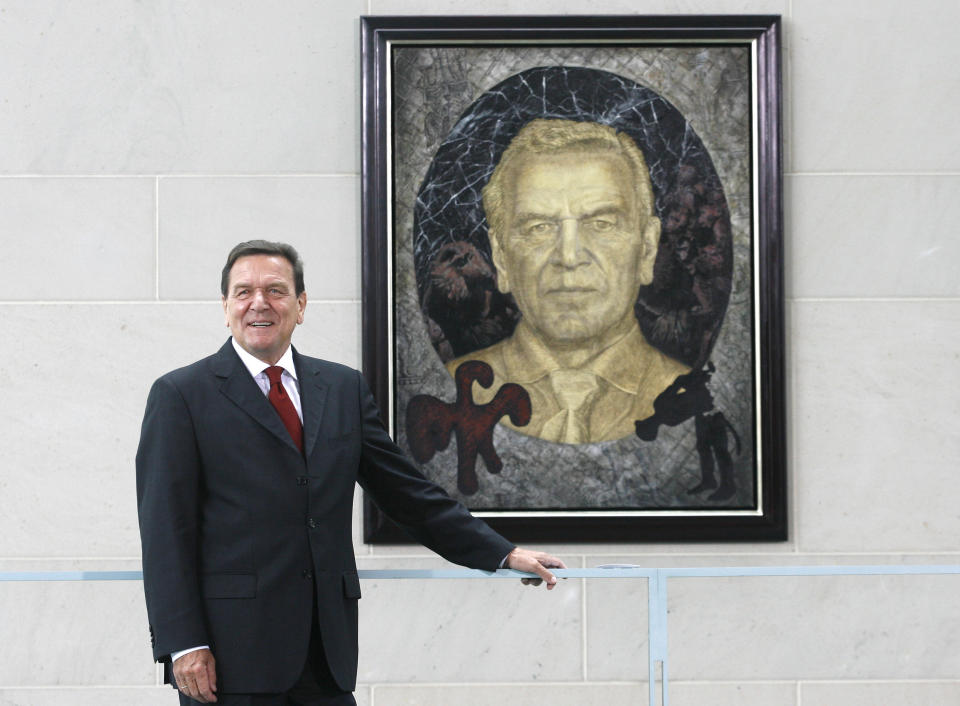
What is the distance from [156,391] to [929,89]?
270 cm

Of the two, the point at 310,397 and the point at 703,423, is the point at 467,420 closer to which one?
the point at 703,423

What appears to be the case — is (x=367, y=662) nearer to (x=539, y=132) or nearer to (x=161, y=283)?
(x=161, y=283)

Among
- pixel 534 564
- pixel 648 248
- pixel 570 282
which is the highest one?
pixel 648 248

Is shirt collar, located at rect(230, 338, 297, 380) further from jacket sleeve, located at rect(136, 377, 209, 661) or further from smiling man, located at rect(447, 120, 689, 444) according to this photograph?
smiling man, located at rect(447, 120, 689, 444)

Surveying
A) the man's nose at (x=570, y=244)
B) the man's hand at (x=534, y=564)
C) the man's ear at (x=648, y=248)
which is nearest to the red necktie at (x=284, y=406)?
the man's hand at (x=534, y=564)

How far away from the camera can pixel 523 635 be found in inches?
135

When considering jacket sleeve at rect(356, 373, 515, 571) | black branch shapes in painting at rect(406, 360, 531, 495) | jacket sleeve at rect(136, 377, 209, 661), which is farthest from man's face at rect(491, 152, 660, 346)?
jacket sleeve at rect(136, 377, 209, 661)

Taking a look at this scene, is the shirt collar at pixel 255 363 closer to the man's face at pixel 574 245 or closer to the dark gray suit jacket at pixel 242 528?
the dark gray suit jacket at pixel 242 528

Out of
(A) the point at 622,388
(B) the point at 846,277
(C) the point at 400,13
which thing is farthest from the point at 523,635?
(C) the point at 400,13

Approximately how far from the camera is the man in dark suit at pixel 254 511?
193 centimetres

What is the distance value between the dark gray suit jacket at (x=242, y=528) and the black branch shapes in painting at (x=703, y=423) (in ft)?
5.02

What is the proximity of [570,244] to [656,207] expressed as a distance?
1.00 ft

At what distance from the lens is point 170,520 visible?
1.92 m

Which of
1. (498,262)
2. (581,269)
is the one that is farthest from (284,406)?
(581,269)
